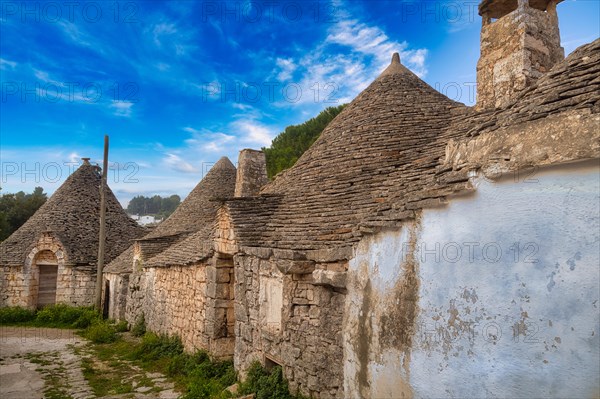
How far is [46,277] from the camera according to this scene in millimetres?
16031

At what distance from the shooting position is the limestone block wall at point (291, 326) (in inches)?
179

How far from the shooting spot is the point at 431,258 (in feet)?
11.0

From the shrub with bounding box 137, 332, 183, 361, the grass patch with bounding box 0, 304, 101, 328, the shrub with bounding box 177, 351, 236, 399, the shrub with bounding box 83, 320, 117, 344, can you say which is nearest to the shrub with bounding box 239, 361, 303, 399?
the shrub with bounding box 177, 351, 236, 399

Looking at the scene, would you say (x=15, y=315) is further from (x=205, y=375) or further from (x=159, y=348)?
(x=205, y=375)

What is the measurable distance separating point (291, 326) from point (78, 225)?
14906 mm

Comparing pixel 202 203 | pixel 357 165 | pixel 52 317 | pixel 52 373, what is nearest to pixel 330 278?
pixel 357 165

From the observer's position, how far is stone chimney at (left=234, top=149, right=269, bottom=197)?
34.1ft

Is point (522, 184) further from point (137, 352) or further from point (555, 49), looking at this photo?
point (137, 352)

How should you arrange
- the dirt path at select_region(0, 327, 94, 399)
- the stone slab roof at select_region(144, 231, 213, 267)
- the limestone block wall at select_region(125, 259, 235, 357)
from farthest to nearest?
the stone slab roof at select_region(144, 231, 213, 267), the limestone block wall at select_region(125, 259, 235, 357), the dirt path at select_region(0, 327, 94, 399)

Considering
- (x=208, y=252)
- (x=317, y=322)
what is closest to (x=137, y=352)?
(x=208, y=252)

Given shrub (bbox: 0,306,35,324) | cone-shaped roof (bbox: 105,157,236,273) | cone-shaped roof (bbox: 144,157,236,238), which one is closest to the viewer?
cone-shaped roof (bbox: 105,157,236,273)

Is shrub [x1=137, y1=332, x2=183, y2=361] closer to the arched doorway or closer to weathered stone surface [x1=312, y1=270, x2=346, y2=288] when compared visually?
weathered stone surface [x1=312, y1=270, x2=346, y2=288]

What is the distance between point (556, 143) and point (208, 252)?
614 centimetres

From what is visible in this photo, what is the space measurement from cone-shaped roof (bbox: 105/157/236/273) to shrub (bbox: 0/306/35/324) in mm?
3200
